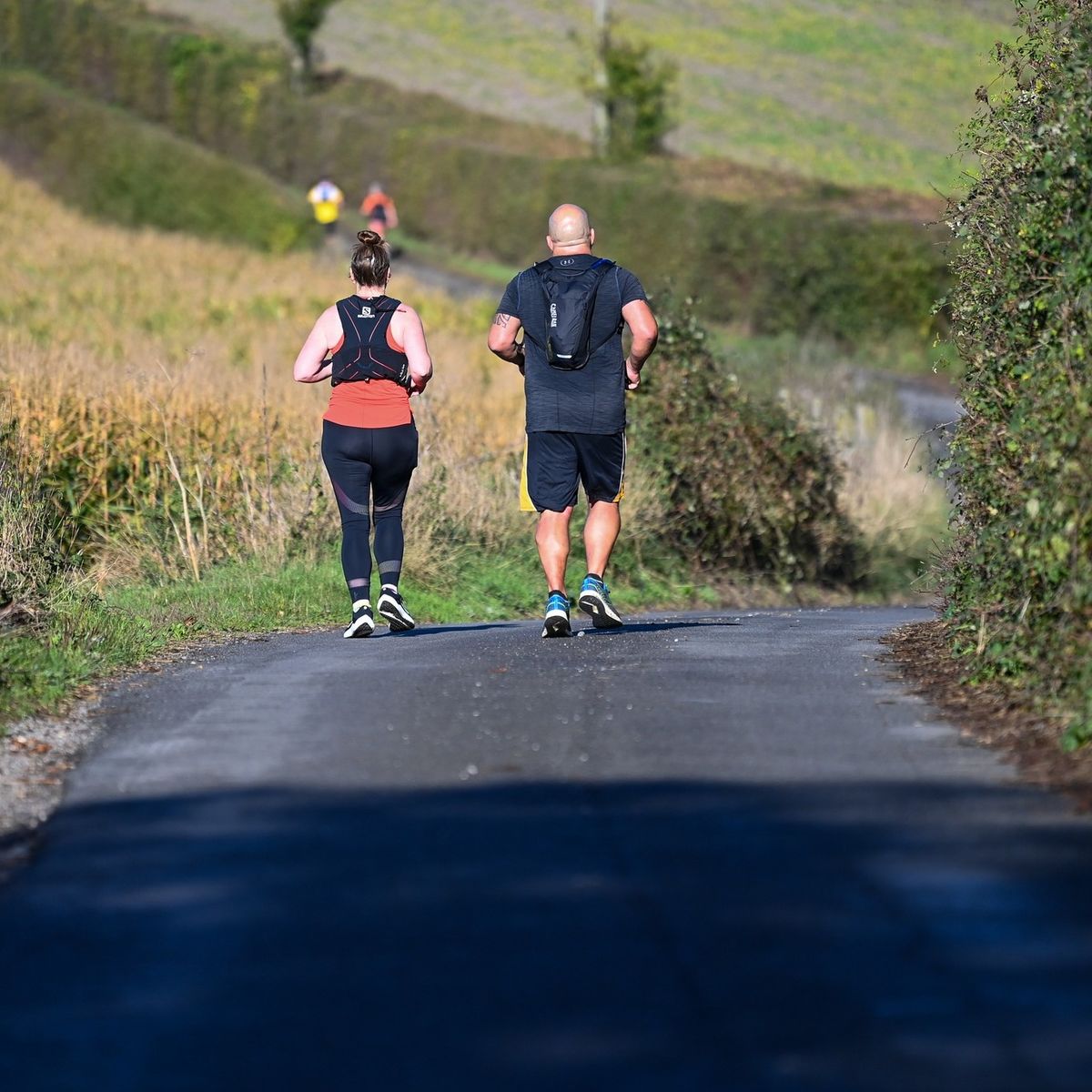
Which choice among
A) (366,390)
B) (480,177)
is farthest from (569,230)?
(480,177)

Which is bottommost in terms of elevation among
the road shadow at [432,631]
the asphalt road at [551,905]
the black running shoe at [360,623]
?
the road shadow at [432,631]

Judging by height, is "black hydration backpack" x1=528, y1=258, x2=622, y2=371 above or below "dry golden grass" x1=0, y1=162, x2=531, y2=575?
above

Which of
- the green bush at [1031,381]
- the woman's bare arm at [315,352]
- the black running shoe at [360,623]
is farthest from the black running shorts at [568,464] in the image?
the green bush at [1031,381]

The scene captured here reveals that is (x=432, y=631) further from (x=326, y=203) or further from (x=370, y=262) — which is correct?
(x=326, y=203)

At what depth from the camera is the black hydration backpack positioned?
10547 millimetres

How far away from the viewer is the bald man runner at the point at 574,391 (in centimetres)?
1065

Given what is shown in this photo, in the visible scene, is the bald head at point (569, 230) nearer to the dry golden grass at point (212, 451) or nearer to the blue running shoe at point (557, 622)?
the blue running shoe at point (557, 622)

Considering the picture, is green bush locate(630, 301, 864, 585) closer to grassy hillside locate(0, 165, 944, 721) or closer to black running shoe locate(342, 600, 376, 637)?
grassy hillside locate(0, 165, 944, 721)

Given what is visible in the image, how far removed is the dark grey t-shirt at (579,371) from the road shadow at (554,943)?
4.57m

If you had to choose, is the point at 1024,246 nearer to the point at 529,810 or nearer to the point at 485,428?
the point at 529,810

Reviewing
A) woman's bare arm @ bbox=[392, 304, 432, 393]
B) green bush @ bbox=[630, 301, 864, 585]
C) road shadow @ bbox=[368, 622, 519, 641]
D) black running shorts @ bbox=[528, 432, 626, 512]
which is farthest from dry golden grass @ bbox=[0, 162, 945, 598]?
black running shorts @ bbox=[528, 432, 626, 512]

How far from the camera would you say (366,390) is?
11211mm

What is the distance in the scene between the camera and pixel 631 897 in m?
5.20

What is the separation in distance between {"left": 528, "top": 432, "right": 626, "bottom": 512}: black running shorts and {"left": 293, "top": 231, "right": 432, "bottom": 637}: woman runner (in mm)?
707
